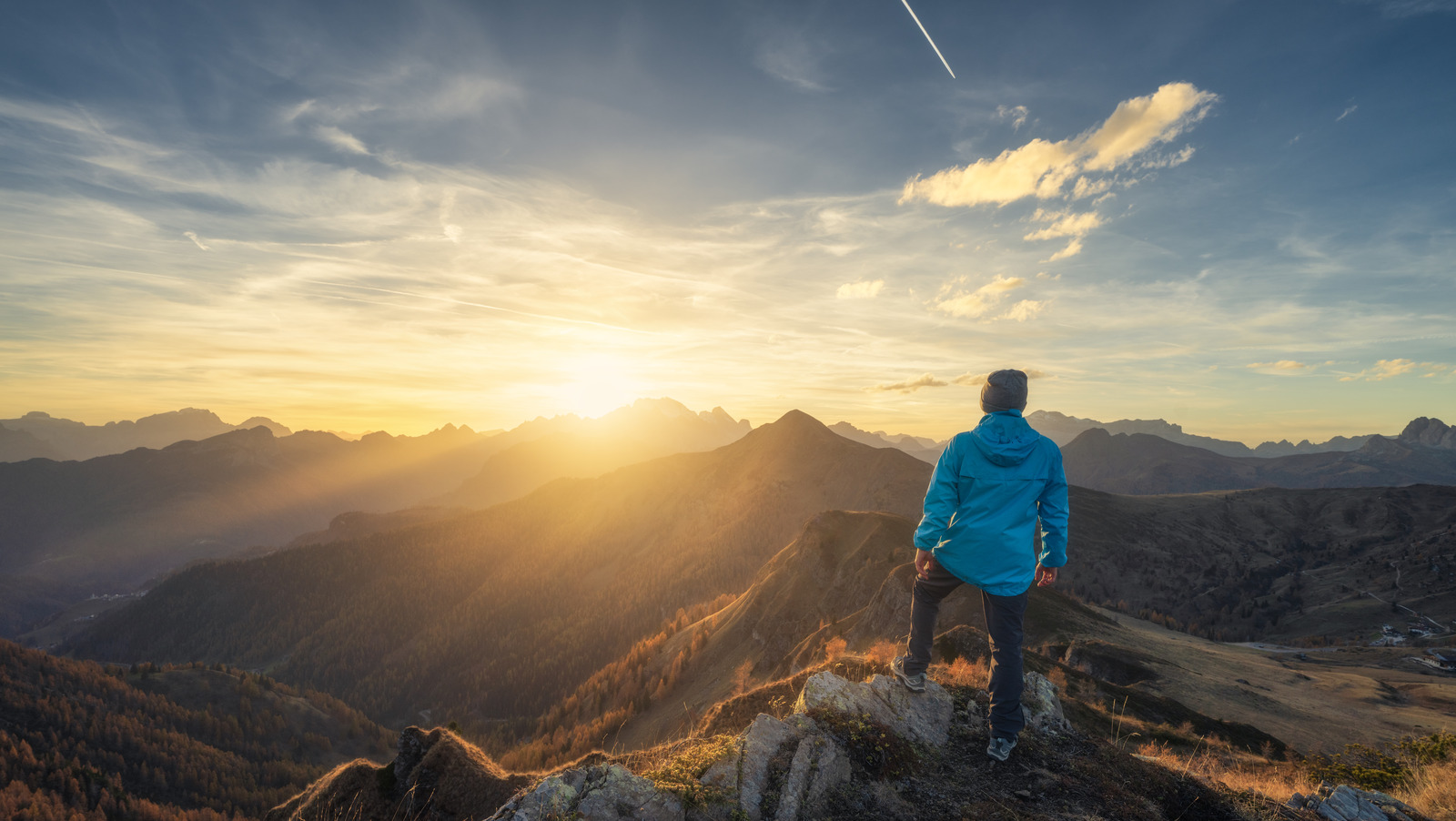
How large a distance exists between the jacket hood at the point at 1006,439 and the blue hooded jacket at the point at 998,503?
1cm

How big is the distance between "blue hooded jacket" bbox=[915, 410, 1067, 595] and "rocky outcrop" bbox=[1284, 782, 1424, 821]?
171 inches

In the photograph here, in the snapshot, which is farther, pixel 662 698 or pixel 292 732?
pixel 292 732

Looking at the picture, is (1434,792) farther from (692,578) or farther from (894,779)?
(692,578)

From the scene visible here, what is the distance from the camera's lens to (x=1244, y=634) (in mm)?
81500


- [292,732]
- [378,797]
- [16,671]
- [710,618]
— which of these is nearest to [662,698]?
[710,618]

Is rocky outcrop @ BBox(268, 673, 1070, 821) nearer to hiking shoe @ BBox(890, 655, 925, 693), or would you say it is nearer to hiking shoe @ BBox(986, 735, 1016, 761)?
hiking shoe @ BBox(890, 655, 925, 693)

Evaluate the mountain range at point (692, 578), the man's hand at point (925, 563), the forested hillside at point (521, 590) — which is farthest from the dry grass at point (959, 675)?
the forested hillside at point (521, 590)

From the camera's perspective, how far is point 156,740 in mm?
64062

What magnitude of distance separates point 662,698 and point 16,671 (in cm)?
8896

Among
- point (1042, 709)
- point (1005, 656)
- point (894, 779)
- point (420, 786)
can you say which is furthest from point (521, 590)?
point (1005, 656)

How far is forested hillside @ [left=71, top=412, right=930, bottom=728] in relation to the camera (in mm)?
121688

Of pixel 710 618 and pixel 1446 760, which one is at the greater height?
pixel 1446 760

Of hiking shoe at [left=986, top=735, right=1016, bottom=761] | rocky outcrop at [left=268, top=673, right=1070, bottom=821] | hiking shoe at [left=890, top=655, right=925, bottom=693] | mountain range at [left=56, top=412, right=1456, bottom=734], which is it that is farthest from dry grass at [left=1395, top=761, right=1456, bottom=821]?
mountain range at [left=56, top=412, right=1456, bottom=734]

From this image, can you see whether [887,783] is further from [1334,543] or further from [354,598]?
[354,598]
